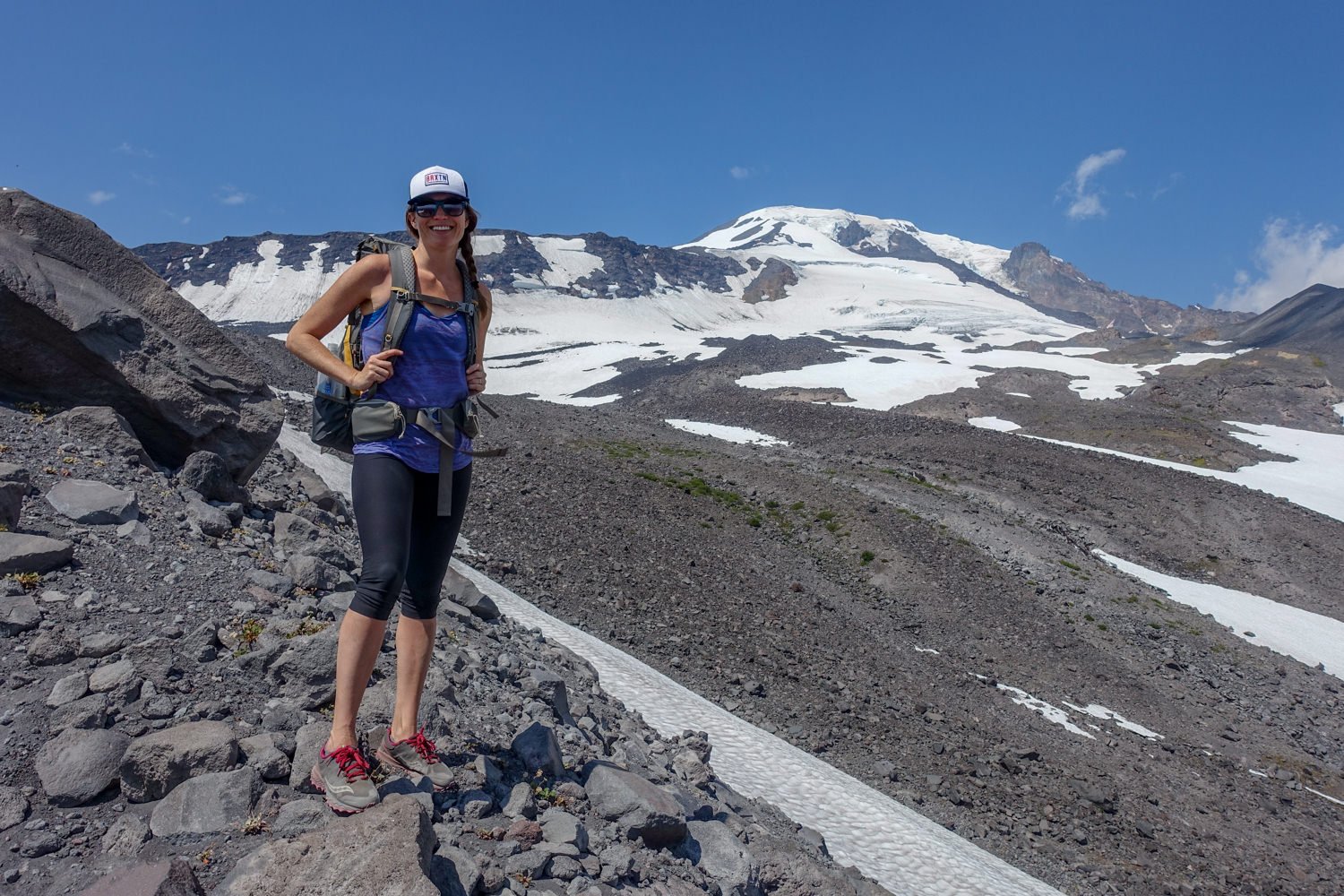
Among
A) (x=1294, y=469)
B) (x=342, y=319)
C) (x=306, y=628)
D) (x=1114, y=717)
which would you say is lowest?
(x=1114, y=717)

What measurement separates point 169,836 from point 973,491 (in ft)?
86.8

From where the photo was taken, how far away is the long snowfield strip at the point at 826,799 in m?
7.61

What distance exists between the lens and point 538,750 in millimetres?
4805

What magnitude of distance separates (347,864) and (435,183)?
3092 mm

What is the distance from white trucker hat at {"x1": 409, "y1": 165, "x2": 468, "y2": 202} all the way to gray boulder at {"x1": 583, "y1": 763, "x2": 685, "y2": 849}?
3429 millimetres

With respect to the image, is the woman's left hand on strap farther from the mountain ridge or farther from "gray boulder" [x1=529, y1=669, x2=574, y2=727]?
the mountain ridge

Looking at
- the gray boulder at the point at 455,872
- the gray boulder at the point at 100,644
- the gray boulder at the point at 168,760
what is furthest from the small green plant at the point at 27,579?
the gray boulder at the point at 455,872

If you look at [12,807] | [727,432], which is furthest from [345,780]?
[727,432]

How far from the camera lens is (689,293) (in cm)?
12231

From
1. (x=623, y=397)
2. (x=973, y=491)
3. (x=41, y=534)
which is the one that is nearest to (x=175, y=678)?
(x=41, y=534)

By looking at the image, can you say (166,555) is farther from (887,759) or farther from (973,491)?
(973,491)

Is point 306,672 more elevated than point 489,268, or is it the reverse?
point 489,268

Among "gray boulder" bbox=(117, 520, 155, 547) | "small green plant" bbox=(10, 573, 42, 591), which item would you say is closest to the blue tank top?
"small green plant" bbox=(10, 573, 42, 591)

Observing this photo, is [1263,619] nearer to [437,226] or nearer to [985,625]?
[985,625]
